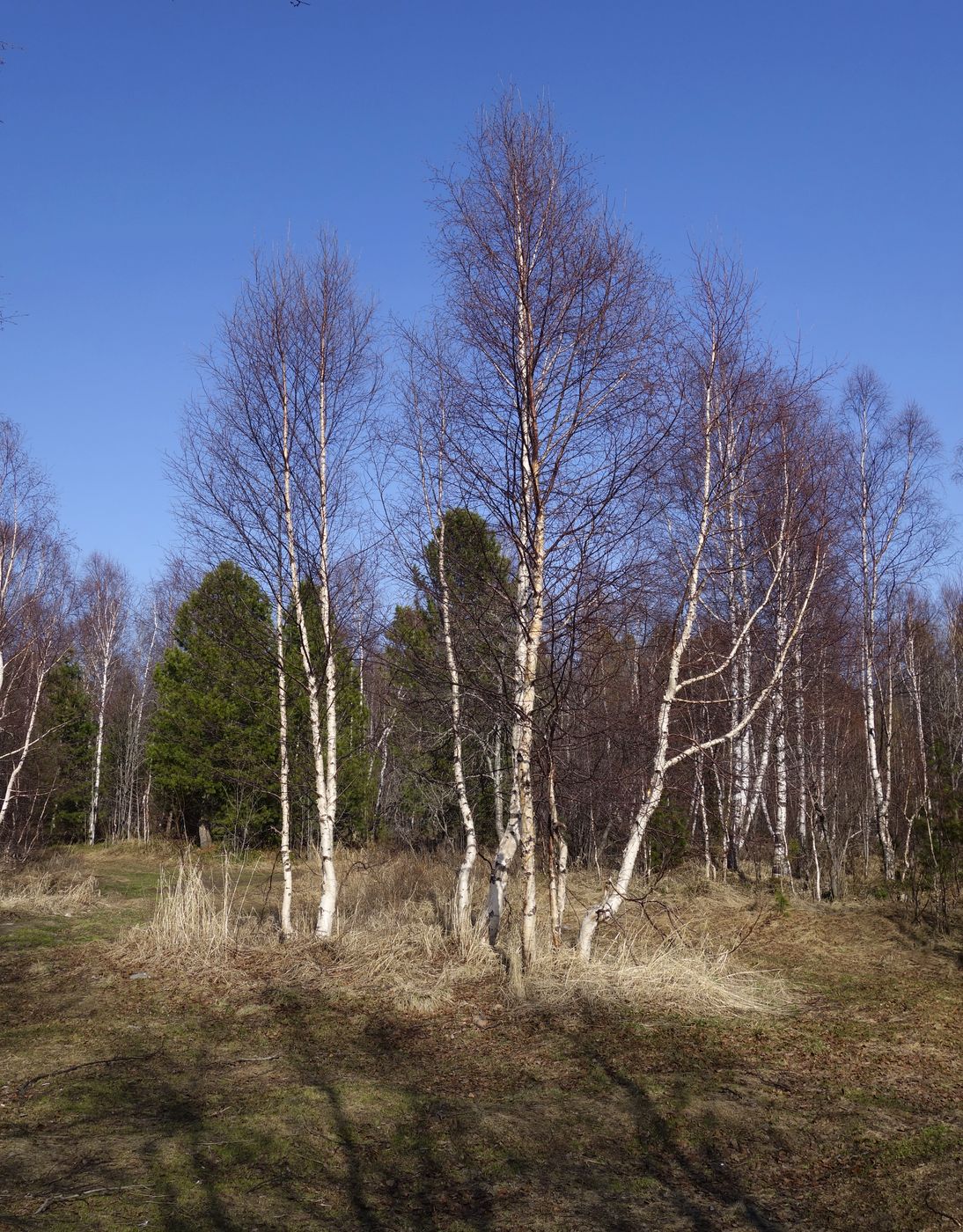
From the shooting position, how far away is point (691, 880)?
1289 centimetres


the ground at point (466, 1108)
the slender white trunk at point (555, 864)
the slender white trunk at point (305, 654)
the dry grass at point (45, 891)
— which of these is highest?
the slender white trunk at point (305, 654)

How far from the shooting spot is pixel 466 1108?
4746 mm

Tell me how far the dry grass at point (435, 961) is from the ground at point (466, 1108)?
14cm

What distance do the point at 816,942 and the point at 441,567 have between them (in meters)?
5.29

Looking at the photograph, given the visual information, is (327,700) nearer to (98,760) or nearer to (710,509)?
(710,509)

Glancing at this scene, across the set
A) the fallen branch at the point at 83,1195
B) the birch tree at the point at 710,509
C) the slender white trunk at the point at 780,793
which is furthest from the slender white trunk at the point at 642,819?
the slender white trunk at the point at 780,793

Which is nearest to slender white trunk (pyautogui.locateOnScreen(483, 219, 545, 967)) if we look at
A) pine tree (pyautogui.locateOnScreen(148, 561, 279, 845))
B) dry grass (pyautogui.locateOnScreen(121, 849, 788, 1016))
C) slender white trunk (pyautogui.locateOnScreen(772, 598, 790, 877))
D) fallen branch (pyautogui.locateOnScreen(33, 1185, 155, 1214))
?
dry grass (pyautogui.locateOnScreen(121, 849, 788, 1016))

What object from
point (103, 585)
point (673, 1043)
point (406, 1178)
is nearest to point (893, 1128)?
point (673, 1043)

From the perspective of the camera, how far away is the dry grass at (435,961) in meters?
6.70

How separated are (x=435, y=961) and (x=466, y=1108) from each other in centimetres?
286

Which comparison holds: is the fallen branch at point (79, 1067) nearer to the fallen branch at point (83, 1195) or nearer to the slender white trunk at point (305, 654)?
the fallen branch at point (83, 1195)

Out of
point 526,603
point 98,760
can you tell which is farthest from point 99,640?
point 526,603

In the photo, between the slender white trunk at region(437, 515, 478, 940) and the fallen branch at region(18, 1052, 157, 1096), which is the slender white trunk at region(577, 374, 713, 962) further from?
the fallen branch at region(18, 1052, 157, 1096)

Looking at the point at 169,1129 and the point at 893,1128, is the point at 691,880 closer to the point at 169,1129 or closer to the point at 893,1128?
the point at 893,1128
